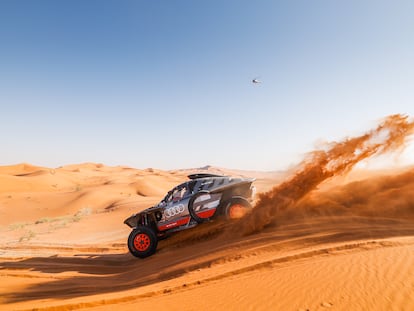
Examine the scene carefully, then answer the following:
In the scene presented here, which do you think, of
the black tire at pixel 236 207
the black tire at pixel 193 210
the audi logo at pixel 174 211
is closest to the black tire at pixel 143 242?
the audi logo at pixel 174 211

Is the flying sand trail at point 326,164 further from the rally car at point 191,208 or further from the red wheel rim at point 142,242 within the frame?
the red wheel rim at point 142,242

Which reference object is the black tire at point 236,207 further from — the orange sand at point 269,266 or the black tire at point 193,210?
the black tire at point 193,210

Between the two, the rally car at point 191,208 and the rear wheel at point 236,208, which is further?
the rally car at point 191,208

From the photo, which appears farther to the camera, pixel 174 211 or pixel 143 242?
pixel 174 211

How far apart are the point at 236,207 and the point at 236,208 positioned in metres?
0.03

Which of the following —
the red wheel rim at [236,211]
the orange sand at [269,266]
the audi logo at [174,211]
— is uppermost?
the audi logo at [174,211]

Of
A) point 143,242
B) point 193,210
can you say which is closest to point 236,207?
point 193,210

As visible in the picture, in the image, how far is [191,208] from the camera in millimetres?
8430

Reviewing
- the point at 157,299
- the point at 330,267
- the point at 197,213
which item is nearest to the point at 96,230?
the point at 197,213

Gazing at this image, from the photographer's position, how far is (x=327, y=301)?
316 centimetres

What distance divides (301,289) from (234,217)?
470 cm

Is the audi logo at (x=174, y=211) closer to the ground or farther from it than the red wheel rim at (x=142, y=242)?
farther from it

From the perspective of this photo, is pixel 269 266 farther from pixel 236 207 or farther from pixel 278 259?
pixel 236 207

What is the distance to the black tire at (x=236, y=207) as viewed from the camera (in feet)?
27.0
